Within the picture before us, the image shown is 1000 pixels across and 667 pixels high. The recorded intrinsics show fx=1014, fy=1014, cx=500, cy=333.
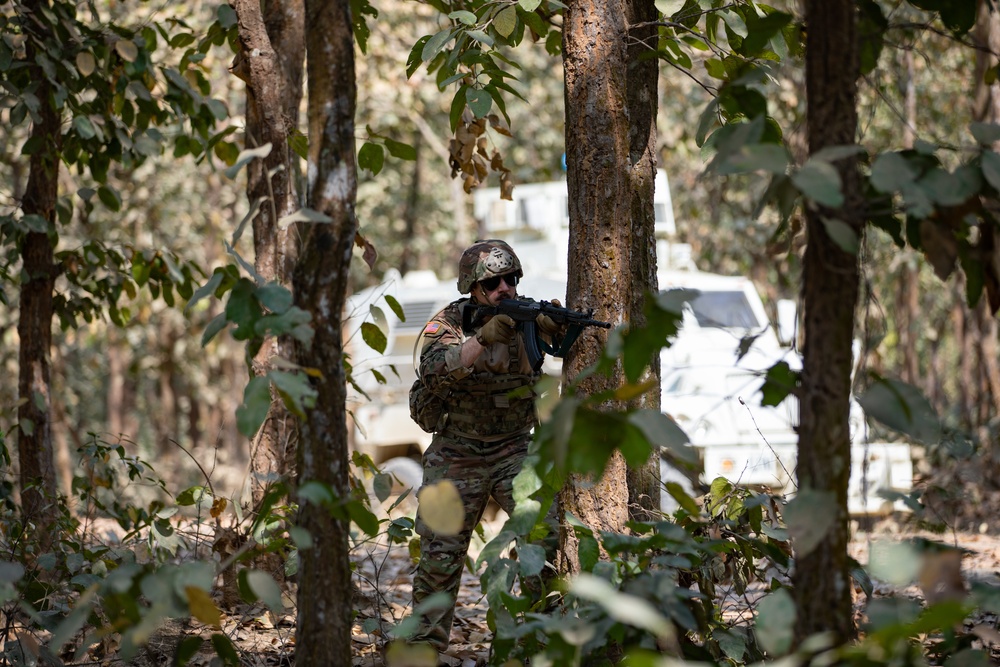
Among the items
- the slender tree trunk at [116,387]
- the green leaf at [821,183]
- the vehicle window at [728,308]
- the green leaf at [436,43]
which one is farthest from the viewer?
the slender tree trunk at [116,387]

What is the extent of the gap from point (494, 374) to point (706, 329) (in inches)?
182

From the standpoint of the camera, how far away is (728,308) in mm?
8430

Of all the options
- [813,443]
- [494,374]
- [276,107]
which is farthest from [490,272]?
[813,443]

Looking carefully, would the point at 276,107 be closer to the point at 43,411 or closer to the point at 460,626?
the point at 43,411

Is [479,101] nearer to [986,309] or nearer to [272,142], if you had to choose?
[272,142]

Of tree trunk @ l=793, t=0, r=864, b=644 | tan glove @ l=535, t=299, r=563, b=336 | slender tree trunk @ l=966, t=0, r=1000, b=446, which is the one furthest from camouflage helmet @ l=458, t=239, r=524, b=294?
slender tree trunk @ l=966, t=0, r=1000, b=446

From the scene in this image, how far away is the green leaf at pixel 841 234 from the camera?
1.86 m

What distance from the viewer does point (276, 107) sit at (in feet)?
13.7

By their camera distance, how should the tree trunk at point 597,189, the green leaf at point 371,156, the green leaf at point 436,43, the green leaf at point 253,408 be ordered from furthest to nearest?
the green leaf at point 371,156
the green leaf at point 436,43
the tree trunk at point 597,189
the green leaf at point 253,408

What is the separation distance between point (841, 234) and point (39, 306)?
3995 mm

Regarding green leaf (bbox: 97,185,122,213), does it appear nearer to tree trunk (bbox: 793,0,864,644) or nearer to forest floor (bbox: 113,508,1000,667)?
forest floor (bbox: 113,508,1000,667)

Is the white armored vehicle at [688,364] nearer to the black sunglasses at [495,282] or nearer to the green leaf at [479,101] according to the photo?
the black sunglasses at [495,282]

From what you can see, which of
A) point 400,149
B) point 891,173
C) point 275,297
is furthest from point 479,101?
point 891,173

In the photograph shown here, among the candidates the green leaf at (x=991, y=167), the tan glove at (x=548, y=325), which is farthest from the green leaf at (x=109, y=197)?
the green leaf at (x=991, y=167)
